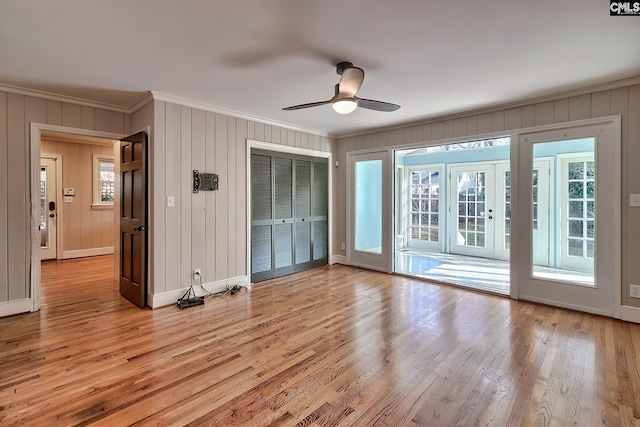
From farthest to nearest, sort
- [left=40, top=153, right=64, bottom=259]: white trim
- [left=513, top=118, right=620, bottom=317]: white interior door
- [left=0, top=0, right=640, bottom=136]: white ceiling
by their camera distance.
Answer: [left=40, top=153, right=64, bottom=259]: white trim → [left=513, top=118, right=620, bottom=317]: white interior door → [left=0, top=0, right=640, bottom=136]: white ceiling

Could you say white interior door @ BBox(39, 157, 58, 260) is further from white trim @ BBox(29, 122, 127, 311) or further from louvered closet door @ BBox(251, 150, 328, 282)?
louvered closet door @ BBox(251, 150, 328, 282)

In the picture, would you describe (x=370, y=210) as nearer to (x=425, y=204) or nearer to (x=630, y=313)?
(x=425, y=204)

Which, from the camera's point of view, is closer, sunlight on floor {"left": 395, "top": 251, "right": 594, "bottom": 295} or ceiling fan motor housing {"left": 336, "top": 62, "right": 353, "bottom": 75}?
ceiling fan motor housing {"left": 336, "top": 62, "right": 353, "bottom": 75}

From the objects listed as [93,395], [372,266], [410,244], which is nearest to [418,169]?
[410,244]

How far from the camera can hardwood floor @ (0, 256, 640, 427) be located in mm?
1824

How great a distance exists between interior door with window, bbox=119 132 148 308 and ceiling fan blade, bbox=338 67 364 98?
243 cm

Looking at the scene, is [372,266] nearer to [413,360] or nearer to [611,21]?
[413,360]

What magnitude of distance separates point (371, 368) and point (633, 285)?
3.03 meters

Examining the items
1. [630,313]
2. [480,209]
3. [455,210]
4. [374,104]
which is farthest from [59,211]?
[630,313]

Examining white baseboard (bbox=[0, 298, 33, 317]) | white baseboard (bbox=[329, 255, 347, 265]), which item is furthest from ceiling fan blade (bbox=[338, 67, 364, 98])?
white baseboard (bbox=[0, 298, 33, 317])

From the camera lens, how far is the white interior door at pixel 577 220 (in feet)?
10.7

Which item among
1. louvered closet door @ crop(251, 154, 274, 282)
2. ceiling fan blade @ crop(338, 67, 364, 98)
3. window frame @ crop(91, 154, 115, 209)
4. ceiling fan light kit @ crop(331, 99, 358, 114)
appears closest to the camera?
ceiling fan blade @ crop(338, 67, 364, 98)

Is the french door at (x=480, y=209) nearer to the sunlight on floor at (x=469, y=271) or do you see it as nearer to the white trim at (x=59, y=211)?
the sunlight on floor at (x=469, y=271)

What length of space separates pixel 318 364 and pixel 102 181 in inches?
276
